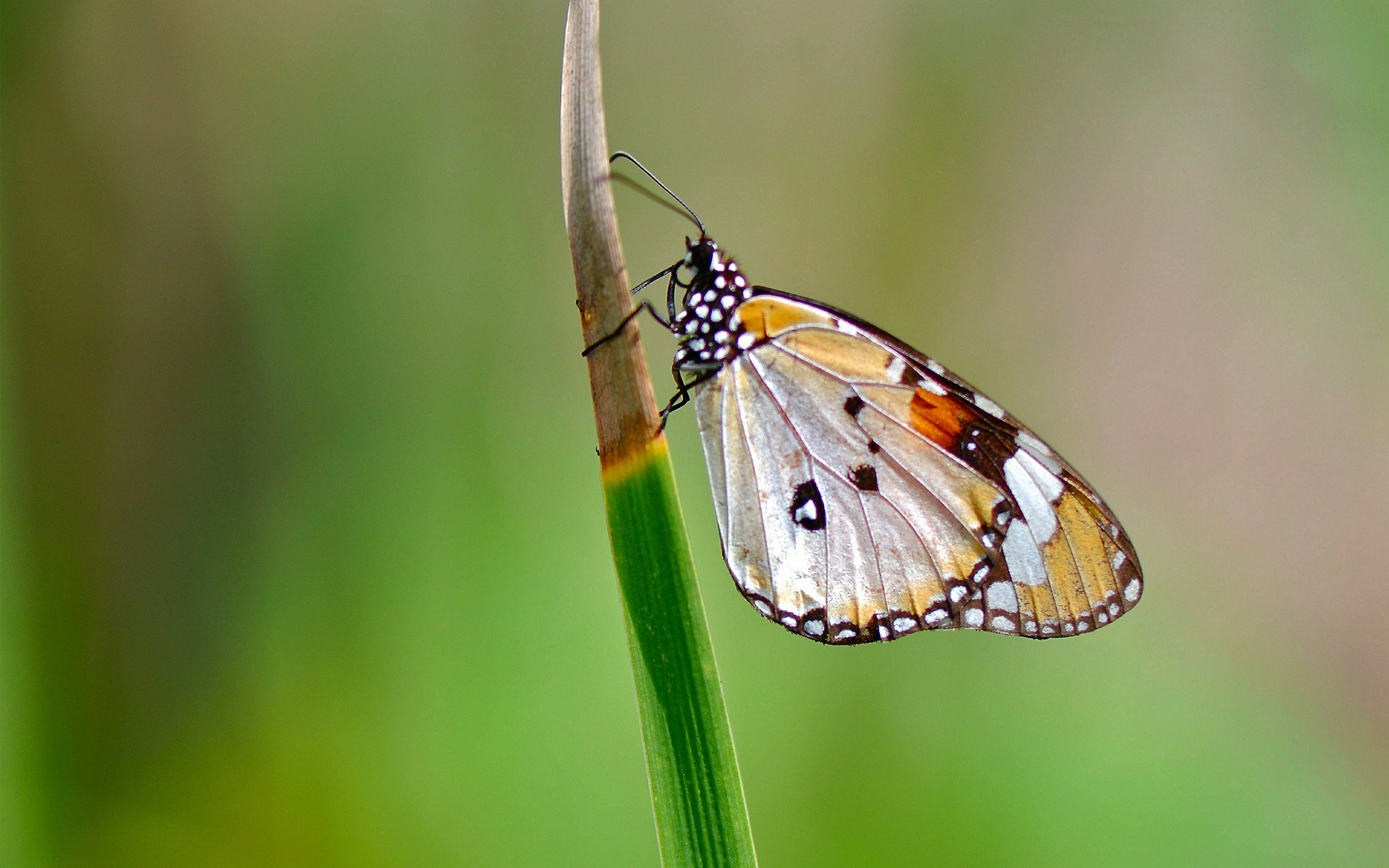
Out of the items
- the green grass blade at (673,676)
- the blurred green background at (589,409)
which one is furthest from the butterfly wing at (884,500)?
the blurred green background at (589,409)

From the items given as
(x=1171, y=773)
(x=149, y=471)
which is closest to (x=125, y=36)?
(x=149, y=471)

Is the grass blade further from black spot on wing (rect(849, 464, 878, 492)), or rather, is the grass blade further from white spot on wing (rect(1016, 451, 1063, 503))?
white spot on wing (rect(1016, 451, 1063, 503))

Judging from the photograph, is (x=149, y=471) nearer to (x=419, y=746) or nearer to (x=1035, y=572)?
(x=419, y=746)

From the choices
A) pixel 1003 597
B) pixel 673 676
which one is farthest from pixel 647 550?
pixel 1003 597

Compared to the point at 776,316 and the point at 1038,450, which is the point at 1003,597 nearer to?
the point at 1038,450

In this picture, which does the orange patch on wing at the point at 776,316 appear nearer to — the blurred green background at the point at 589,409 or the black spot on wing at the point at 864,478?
the black spot on wing at the point at 864,478

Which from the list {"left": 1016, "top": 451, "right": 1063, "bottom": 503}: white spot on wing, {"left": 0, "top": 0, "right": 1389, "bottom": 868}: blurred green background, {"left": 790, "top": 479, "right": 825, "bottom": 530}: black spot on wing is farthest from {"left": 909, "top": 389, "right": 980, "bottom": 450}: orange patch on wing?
{"left": 0, "top": 0, "right": 1389, "bottom": 868}: blurred green background

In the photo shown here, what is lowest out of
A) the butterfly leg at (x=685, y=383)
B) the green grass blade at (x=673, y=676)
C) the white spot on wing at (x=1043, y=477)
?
the green grass blade at (x=673, y=676)

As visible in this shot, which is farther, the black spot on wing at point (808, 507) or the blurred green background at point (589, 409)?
the blurred green background at point (589, 409)
